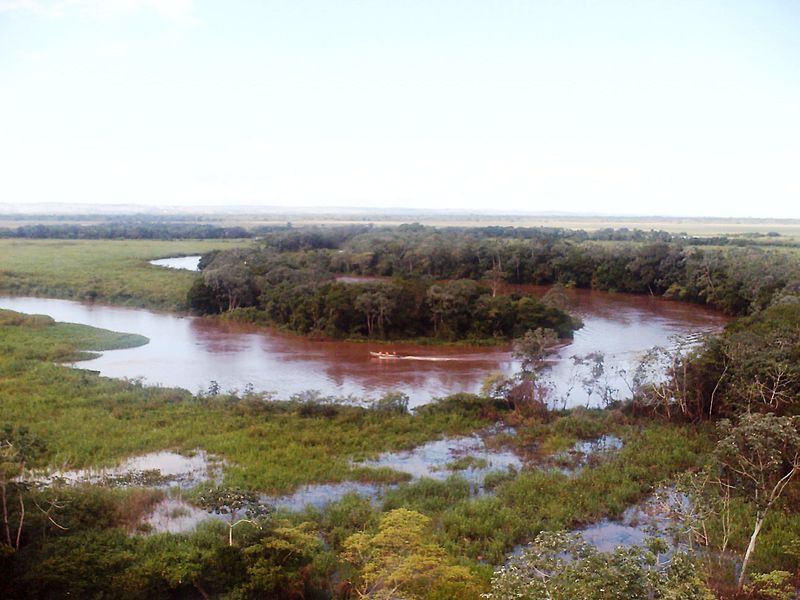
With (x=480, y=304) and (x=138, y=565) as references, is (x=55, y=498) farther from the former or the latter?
(x=480, y=304)

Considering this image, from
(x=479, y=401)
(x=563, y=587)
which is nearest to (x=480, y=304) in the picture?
(x=479, y=401)

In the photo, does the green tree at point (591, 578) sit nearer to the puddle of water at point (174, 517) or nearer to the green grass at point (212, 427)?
the puddle of water at point (174, 517)

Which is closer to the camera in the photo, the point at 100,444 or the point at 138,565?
the point at 138,565

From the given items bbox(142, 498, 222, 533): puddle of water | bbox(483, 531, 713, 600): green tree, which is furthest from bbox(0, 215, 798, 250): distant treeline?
bbox(483, 531, 713, 600): green tree

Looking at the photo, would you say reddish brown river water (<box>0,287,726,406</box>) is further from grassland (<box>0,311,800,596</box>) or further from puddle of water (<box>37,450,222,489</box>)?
puddle of water (<box>37,450,222,489</box>)

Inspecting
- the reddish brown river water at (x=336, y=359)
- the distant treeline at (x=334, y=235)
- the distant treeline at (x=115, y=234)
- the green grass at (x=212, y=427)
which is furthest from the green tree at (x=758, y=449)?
the distant treeline at (x=115, y=234)

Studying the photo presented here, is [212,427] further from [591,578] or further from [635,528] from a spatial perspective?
[591,578]
